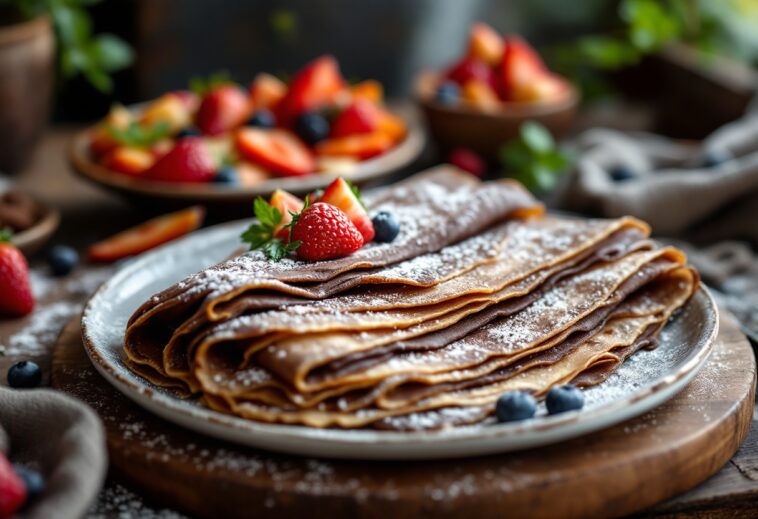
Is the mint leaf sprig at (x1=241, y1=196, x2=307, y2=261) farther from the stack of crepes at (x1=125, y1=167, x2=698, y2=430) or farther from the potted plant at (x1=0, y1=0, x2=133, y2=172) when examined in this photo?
the potted plant at (x1=0, y1=0, x2=133, y2=172)

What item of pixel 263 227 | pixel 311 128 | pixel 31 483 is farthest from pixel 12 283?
pixel 311 128

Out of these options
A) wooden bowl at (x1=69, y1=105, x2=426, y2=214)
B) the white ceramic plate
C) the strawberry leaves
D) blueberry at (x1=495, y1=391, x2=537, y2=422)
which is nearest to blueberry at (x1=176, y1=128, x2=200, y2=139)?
wooden bowl at (x1=69, y1=105, x2=426, y2=214)

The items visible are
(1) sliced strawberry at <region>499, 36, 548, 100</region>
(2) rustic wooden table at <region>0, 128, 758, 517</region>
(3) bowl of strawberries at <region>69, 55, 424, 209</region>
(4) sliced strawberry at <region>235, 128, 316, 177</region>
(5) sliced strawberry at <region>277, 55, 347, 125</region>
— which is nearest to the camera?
(2) rustic wooden table at <region>0, 128, 758, 517</region>

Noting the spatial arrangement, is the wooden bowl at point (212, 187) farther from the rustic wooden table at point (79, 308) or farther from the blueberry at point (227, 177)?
the rustic wooden table at point (79, 308)

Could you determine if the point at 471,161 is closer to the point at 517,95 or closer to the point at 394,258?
the point at 517,95

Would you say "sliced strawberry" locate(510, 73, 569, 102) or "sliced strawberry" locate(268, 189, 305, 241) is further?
"sliced strawberry" locate(510, 73, 569, 102)

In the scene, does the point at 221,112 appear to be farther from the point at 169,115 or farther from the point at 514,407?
the point at 514,407

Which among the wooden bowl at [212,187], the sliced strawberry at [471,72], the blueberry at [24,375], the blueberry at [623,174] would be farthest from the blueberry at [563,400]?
the sliced strawberry at [471,72]
